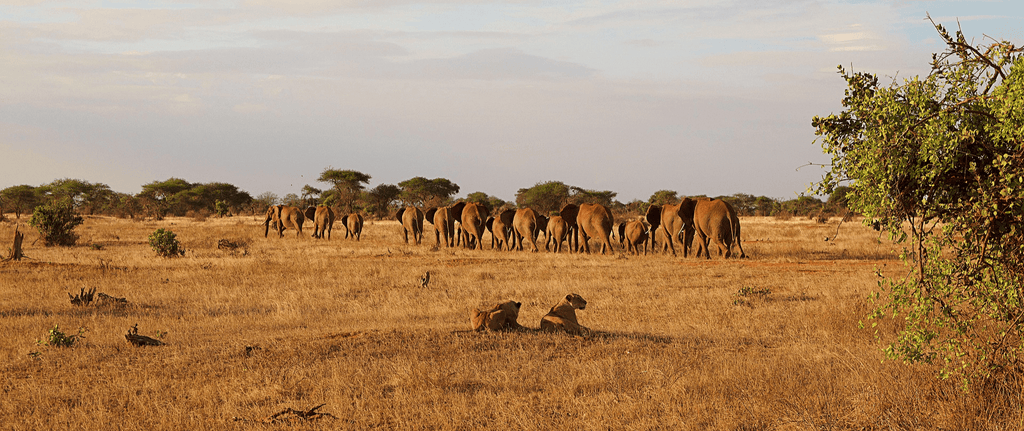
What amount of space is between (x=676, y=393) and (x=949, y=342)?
6.85 ft

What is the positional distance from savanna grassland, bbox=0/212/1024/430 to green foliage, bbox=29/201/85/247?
38.0 ft

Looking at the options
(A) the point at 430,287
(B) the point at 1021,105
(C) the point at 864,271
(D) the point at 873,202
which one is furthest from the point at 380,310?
(C) the point at 864,271

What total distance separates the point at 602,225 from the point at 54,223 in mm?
19034

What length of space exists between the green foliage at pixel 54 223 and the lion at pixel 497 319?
22432mm

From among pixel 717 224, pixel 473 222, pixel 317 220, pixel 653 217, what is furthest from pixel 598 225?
pixel 317 220

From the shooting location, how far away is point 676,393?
595 centimetres

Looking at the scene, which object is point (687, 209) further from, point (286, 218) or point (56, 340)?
point (286, 218)

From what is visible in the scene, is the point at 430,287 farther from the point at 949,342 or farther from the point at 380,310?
the point at 949,342

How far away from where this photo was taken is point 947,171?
13.9ft

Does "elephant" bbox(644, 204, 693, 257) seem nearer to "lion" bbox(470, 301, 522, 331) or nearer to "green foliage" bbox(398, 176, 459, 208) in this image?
"lion" bbox(470, 301, 522, 331)

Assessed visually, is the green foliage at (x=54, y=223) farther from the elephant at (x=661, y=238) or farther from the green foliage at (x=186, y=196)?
the green foliage at (x=186, y=196)

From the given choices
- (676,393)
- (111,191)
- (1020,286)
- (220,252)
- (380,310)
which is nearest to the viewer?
(1020,286)

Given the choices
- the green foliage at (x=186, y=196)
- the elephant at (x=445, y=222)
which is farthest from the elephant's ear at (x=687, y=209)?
the green foliage at (x=186, y=196)

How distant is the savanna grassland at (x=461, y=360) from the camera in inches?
213
